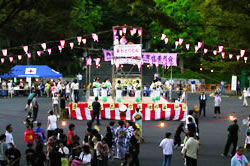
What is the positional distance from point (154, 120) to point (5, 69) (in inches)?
402

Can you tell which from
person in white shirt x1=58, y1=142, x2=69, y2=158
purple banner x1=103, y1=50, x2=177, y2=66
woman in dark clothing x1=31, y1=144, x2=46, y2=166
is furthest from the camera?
purple banner x1=103, y1=50, x2=177, y2=66

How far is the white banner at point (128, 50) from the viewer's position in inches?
914

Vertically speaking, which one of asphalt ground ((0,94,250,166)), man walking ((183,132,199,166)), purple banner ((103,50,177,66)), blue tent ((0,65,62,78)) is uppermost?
purple banner ((103,50,177,66))

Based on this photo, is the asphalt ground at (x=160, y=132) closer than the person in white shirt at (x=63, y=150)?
No

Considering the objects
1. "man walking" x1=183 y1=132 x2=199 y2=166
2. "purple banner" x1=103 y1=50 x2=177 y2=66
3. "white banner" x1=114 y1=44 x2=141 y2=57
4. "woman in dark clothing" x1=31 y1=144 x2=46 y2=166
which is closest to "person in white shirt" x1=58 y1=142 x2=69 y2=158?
"woman in dark clothing" x1=31 y1=144 x2=46 y2=166

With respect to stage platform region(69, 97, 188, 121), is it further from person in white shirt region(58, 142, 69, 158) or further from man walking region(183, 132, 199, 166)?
person in white shirt region(58, 142, 69, 158)

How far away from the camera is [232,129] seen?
15156 mm

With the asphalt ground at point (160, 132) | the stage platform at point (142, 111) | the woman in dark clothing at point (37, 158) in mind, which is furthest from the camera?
the stage platform at point (142, 111)

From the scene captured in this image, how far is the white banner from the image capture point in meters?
23.2

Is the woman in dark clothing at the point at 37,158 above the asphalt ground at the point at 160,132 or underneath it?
above

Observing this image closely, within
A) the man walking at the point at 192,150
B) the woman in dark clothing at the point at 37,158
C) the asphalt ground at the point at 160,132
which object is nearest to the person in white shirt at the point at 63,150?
the woman in dark clothing at the point at 37,158

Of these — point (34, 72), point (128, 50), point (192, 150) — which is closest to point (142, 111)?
point (128, 50)

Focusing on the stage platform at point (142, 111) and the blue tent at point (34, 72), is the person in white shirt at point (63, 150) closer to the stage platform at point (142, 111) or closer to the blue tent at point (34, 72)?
the stage platform at point (142, 111)

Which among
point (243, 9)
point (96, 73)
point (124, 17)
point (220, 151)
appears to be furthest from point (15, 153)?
point (124, 17)
